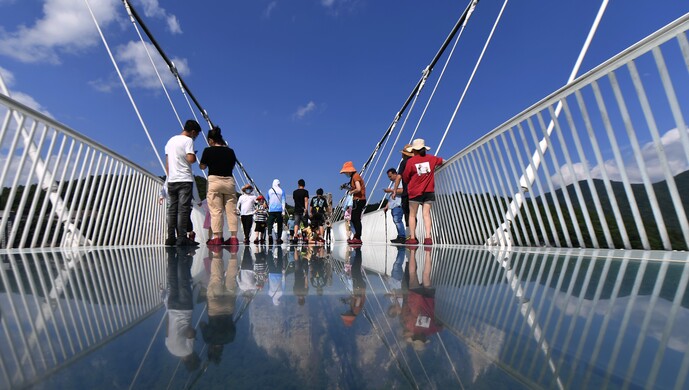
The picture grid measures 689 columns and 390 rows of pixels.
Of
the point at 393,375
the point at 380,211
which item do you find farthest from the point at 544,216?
the point at 380,211

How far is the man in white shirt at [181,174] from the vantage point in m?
4.41

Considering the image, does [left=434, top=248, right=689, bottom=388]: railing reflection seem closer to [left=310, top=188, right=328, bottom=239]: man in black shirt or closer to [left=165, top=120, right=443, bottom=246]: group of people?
[left=165, top=120, right=443, bottom=246]: group of people

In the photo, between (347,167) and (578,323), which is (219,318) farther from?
(347,167)

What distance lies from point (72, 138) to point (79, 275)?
252 cm

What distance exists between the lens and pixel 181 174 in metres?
4.47

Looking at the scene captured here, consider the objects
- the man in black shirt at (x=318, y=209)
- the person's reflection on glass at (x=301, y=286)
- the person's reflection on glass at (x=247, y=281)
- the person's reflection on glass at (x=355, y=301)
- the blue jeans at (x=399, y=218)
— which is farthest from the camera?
the man in black shirt at (x=318, y=209)

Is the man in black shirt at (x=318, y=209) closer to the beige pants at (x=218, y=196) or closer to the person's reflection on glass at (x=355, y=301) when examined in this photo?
the beige pants at (x=218, y=196)

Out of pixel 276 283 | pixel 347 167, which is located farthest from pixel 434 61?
pixel 276 283

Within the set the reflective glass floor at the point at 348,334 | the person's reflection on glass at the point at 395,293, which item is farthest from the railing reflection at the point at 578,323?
the person's reflection on glass at the point at 395,293

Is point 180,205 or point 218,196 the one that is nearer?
point 180,205

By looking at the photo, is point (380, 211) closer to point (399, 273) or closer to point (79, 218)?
point (79, 218)

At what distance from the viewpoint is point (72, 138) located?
11.6ft

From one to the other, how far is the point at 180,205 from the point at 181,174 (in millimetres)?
379

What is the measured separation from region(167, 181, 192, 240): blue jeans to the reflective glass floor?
3080 millimetres
